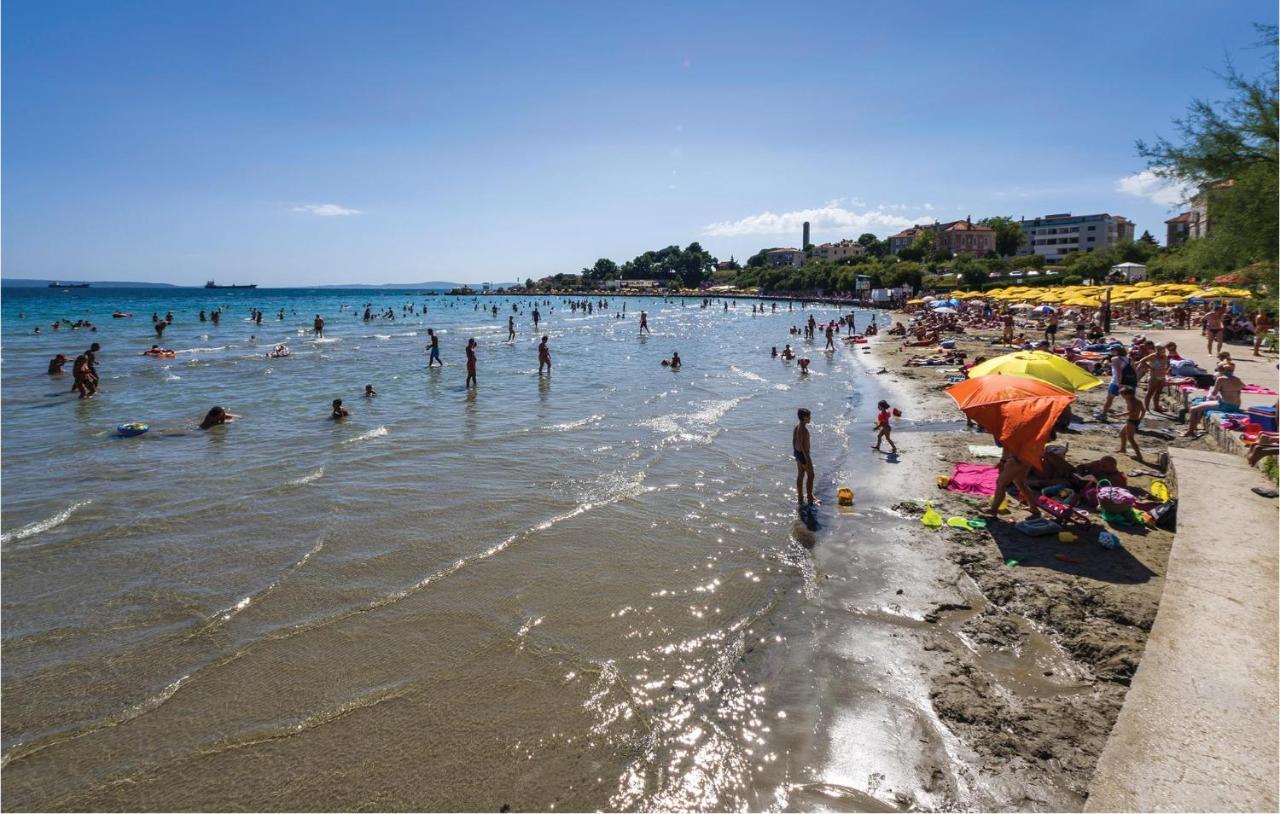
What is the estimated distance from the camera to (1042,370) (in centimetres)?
865

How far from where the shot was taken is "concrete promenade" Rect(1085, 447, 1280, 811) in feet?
11.1

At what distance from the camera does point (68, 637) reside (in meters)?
6.16

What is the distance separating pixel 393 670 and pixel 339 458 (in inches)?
314

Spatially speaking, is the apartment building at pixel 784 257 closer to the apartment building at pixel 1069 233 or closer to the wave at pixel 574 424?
the apartment building at pixel 1069 233

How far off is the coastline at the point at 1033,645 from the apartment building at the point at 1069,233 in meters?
111

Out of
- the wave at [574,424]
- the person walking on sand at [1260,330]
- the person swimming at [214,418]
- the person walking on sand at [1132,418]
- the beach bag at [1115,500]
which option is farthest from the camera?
the person walking on sand at [1260,330]

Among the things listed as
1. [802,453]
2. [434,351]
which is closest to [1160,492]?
[802,453]

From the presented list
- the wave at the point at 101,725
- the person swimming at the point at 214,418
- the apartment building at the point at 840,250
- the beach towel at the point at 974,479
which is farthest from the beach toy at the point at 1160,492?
the apartment building at the point at 840,250

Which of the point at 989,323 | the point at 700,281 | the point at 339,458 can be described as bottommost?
the point at 339,458

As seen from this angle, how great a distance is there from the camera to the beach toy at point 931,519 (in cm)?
872

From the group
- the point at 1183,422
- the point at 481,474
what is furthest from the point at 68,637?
the point at 1183,422

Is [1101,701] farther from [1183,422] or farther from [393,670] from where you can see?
[1183,422]

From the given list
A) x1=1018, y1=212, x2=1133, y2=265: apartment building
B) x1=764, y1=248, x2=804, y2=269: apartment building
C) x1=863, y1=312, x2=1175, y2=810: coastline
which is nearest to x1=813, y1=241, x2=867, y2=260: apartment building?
x1=764, y1=248, x2=804, y2=269: apartment building

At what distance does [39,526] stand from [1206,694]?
1346cm
